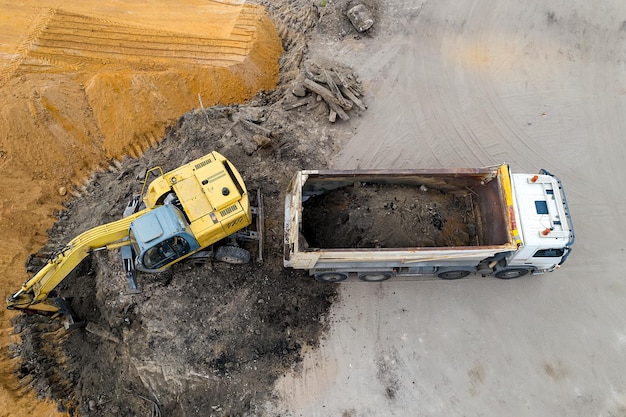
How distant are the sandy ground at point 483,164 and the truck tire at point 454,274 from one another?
0.25 metres

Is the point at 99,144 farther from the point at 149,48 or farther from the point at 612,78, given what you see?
the point at 612,78

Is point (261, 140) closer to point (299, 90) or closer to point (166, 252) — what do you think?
point (299, 90)

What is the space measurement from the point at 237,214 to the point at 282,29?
29.9 ft

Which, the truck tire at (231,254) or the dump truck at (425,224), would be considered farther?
the truck tire at (231,254)

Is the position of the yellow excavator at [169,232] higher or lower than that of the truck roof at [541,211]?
lower

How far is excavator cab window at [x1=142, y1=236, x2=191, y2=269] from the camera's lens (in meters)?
9.95

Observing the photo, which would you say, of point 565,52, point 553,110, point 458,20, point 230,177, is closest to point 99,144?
point 230,177

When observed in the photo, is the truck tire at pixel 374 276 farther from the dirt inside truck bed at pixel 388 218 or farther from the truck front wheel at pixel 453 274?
the truck front wheel at pixel 453 274

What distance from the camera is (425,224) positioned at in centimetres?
1098

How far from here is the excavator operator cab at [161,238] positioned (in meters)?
9.67

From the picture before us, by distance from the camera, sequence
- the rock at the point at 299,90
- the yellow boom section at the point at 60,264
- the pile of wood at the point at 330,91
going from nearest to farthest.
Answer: the yellow boom section at the point at 60,264 → the pile of wood at the point at 330,91 → the rock at the point at 299,90

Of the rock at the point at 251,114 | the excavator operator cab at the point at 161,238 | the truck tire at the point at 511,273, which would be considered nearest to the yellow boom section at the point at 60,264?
the excavator operator cab at the point at 161,238

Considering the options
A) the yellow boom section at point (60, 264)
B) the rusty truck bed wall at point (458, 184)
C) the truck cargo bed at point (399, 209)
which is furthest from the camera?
the truck cargo bed at point (399, 209)

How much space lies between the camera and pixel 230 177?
1062 cm
